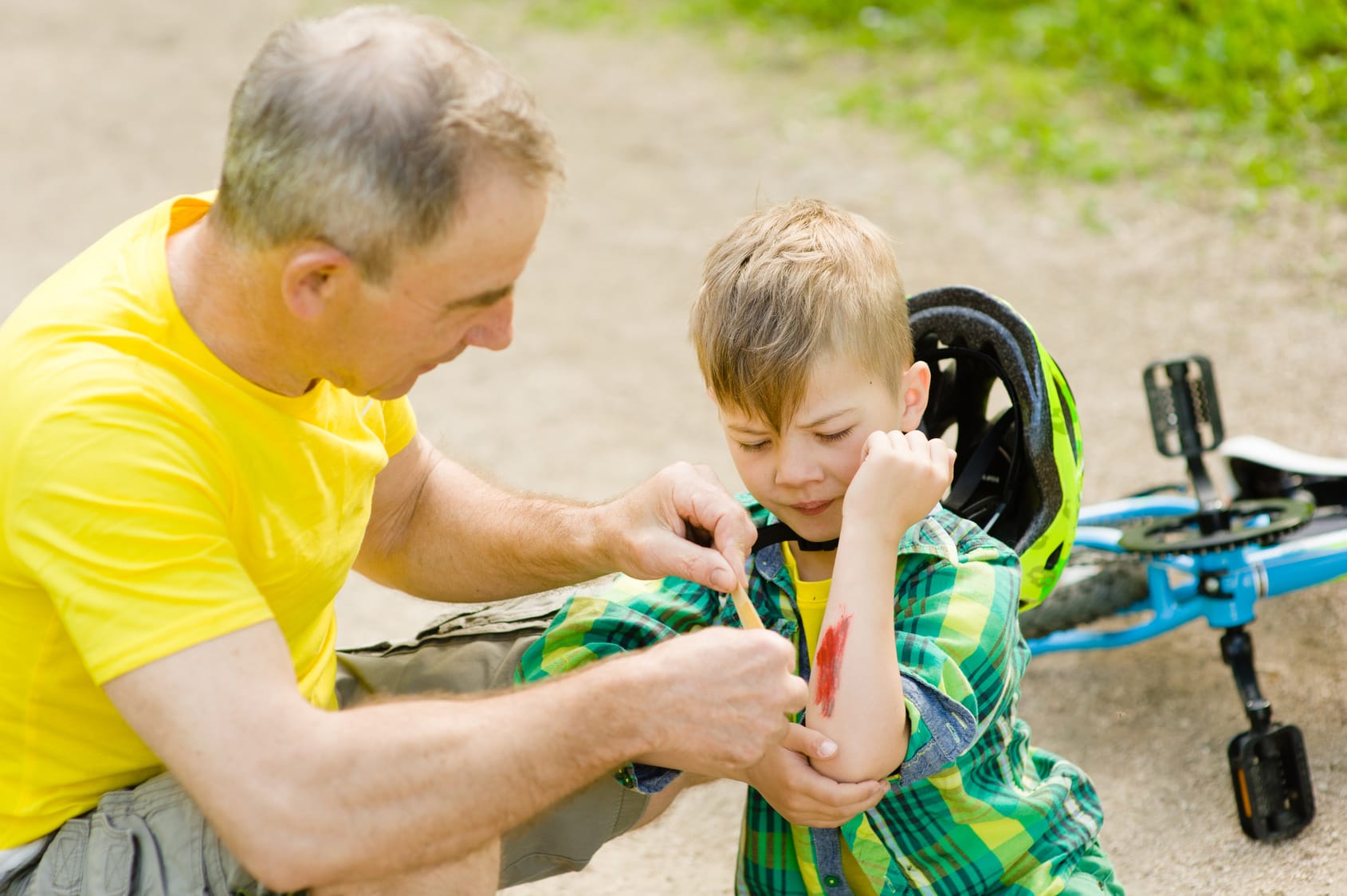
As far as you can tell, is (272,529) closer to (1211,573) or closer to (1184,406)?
(1211,573)

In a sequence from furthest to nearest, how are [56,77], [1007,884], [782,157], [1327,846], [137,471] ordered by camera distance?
1. [56,77]
2. [782,157]
3. [1327,846]
4. [1007,884]
5. [137,471]

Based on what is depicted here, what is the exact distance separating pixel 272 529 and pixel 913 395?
3.56 feet

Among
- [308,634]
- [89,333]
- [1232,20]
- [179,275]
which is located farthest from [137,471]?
[1232,20]

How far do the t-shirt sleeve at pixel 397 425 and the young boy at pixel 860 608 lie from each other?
530 mm

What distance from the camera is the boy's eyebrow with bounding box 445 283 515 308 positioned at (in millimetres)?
1979

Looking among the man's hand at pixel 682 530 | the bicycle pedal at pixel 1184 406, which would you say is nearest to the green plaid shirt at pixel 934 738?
the man's hand at pixel 682 530

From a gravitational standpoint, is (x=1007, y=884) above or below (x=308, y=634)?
below

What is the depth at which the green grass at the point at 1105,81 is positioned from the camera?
19.3 ft

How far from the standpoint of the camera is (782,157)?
669 cm

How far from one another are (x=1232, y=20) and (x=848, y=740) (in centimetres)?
594

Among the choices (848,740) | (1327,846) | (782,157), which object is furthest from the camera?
(782,157)

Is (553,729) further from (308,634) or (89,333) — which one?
(89,333)

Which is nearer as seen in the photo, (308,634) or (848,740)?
(848,740)

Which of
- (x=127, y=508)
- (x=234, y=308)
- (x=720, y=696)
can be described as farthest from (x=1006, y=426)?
(x=127, y=508)
